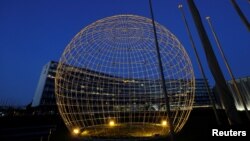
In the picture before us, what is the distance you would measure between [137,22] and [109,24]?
143cm

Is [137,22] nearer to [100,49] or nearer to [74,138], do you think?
[100,49]

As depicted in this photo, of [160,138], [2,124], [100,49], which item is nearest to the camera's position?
[160,138]

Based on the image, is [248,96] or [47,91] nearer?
[248,96]

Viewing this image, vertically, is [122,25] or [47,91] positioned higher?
[47,91]

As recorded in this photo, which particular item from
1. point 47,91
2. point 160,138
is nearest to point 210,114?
point 160,138

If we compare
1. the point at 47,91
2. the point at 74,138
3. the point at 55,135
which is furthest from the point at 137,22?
the point at 47,91

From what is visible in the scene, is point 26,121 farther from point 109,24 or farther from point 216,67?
point 216,67

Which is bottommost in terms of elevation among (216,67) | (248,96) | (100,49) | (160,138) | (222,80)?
(160,138)

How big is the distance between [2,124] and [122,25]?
31.7 feet

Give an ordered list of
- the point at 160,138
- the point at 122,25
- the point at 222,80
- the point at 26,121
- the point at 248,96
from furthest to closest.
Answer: the point at 248,96
the point at 26,121
the point at 122,25
the point at 160,138
the point at 222,80

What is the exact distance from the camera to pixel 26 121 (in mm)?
11977

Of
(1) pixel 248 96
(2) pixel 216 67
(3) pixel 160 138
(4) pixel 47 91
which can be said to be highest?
(4) pixel 47 91

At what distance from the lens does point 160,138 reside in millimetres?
6109

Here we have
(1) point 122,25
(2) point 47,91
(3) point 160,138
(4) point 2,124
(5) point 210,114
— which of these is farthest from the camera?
(2) point 47,91
